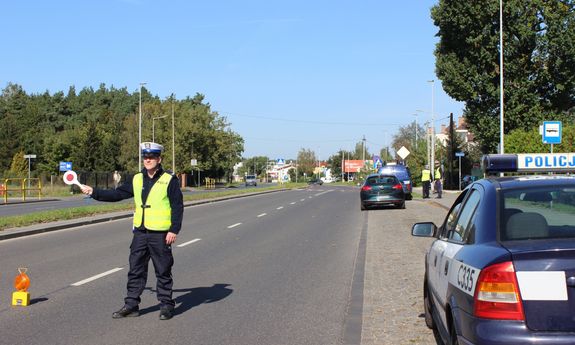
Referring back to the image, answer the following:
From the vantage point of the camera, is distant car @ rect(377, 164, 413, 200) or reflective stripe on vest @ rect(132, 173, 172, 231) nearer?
reflective stripe on vest @ rect(132, 173, 172, 231)

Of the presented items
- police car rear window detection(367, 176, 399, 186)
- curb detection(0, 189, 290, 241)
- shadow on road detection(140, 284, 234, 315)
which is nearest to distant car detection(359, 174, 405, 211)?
police car rear window detection(367, 176, 399, 186)

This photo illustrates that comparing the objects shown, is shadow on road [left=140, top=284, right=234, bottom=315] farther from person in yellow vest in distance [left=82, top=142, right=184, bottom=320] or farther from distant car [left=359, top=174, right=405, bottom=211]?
distant car [left=359, top=174, right=405, bottom=211]

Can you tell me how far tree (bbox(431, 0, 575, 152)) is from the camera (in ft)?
123

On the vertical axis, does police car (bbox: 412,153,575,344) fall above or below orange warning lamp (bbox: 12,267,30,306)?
above

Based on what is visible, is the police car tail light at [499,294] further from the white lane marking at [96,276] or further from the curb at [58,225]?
the curb at [58,225]

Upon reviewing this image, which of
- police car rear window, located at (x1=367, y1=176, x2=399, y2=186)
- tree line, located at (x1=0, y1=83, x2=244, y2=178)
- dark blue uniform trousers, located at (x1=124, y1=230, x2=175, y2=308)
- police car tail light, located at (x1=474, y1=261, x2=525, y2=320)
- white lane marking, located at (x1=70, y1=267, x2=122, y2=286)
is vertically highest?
tree line, located at (x1=0, y1=83, x2=244, y2=178)

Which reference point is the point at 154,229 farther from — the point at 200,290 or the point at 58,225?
the point at 58,225

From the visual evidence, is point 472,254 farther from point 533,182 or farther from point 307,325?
point 307,325

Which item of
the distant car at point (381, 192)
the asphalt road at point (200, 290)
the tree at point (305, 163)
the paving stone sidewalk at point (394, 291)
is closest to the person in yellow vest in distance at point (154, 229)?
the asphalt road at point (200, 290)

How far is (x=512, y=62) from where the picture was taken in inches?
1499

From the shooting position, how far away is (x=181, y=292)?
8391mm

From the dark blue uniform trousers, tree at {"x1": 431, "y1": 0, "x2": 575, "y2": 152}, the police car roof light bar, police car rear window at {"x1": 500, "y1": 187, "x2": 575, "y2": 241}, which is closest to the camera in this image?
police car rear window at {"x1": 500, "y1": 187, "x2": 575, "y2": 241}

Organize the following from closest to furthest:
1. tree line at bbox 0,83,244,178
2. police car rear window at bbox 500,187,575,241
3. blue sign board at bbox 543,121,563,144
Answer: police car rear window at bbox 500,187,575,241 → blue sign board at bbox 543,121,563,144 → tree line at bbox 0,83,244,178

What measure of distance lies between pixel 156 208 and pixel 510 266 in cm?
430
